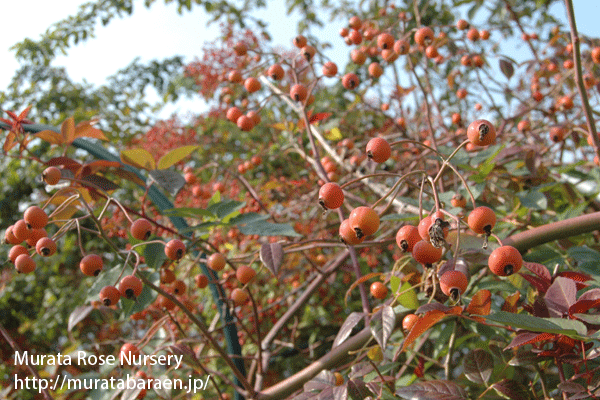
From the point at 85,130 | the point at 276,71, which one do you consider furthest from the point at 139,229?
the point at 276,71

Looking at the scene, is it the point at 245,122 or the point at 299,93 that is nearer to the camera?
the point at 299,93

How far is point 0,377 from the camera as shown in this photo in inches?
101

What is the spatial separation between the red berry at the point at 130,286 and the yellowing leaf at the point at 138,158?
1.20 ft

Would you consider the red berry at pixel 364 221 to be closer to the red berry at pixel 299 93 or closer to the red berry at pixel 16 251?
the red berry at pixel 299 93

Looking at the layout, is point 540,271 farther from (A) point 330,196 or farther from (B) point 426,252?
(A) point 330,196

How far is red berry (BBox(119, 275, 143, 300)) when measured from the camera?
33.3 inches

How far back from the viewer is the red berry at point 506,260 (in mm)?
615

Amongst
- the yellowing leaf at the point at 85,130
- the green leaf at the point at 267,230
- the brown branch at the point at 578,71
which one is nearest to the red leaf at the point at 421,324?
the green leaf at the point at 267,230

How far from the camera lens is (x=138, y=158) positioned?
43.4 inches

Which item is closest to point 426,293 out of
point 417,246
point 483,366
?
point 483,366

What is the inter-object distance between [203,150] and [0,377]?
2.03 m

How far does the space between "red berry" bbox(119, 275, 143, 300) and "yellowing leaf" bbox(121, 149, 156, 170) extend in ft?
1.20

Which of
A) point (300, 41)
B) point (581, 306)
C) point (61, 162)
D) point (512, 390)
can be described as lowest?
point (512, 390)

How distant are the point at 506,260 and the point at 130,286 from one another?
71cm
